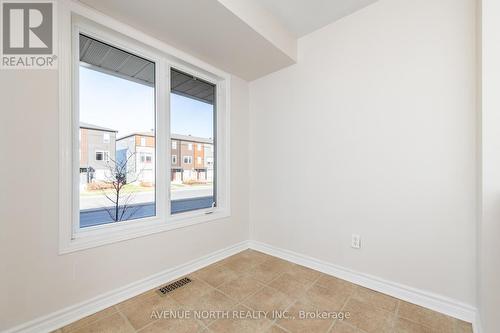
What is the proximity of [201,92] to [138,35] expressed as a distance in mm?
899

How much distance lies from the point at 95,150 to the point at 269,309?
201 cm

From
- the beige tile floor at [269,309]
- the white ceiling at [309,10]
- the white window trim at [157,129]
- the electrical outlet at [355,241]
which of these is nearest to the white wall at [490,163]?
the beige tile floor at [269,309]

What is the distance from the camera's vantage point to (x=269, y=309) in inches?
67.6

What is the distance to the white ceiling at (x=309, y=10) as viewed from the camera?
2000 millimetres

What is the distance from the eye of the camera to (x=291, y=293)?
193 cm

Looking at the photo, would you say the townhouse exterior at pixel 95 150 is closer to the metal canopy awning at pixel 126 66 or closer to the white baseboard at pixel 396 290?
the metal canopy awning at pixel 126 66

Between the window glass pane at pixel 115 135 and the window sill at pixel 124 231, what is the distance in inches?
3.1

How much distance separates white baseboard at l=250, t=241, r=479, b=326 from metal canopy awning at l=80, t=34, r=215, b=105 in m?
2.40

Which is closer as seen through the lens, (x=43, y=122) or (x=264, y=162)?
(x=43, y=122)

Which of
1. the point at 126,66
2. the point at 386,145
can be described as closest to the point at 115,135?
the point at 126,66

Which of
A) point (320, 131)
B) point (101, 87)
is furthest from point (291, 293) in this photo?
point (101, 87)

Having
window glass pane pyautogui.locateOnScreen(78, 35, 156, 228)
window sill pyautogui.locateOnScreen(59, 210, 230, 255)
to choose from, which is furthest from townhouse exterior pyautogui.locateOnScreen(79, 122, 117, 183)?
window sill pyautogui.locateOnScreen(59, 210, 230, 255)

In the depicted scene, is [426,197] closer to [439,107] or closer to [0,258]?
[439,107]

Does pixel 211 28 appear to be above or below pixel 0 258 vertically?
above
